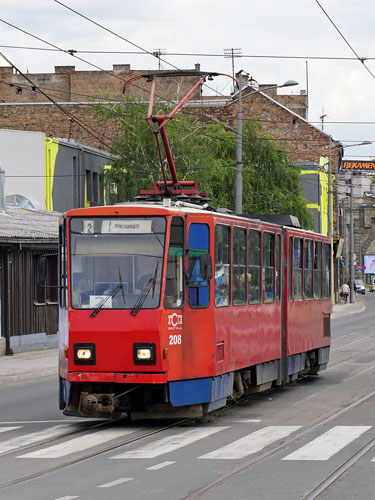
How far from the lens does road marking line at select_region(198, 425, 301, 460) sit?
1171 cm

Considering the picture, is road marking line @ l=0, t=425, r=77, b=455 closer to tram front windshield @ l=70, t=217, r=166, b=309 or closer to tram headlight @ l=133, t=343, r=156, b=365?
tram headlight @ l=133, t=343, r=156, b=365

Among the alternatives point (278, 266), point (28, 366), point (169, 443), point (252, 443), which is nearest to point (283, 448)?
point (252, 443)

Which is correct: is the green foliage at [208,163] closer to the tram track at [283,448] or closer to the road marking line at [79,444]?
the road marking line at [79,444]

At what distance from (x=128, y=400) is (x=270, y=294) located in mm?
4367

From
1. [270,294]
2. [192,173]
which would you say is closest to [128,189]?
[192,173]

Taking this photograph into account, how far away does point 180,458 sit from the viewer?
11.6 meters

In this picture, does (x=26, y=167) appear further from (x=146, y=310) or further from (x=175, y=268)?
(x=146, y=310)

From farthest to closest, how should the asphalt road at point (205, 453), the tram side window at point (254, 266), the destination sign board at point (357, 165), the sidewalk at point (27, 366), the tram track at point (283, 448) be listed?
the destination sign board at point (357, 165) < the sidewalk at point (27, 366) < the tram side window at point (254, 266) < the asphalt road at point (205, 453) < the tram track at point (283, 448)

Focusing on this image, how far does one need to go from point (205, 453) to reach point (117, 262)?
122 inches

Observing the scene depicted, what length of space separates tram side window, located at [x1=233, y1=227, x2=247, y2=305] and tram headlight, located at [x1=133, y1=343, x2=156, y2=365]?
91.0 inches

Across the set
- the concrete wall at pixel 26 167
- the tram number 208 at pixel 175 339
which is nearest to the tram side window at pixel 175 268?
the tram number 208 at pixel 175 339

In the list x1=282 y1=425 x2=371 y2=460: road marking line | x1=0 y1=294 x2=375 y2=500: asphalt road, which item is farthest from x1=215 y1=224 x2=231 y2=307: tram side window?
x1=282 y1=425 x2=371 y2=460: road marking line

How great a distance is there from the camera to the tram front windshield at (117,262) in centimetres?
1396

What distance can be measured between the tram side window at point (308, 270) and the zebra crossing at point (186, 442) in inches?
257
